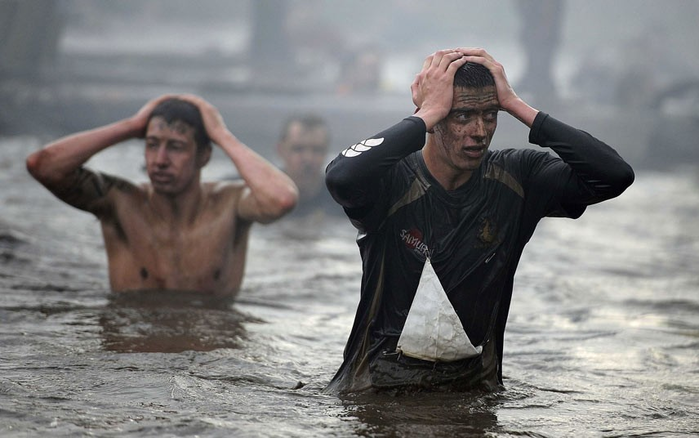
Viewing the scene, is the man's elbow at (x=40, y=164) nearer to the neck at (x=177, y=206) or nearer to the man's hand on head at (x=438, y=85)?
the neck at (x=177, y=206)

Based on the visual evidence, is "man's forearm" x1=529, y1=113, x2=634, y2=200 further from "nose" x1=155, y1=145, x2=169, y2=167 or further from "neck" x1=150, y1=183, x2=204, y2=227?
"neck" x1=150, y1=183, x2=204, y2=227

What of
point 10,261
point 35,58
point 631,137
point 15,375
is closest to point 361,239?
point 15,375

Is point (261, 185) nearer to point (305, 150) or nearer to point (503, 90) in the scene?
point (503, 90)

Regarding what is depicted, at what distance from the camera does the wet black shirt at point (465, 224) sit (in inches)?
149

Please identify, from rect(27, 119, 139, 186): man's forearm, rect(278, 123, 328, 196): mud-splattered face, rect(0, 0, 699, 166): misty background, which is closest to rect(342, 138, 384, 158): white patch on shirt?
rect(27, 119, 139, 186): man's forearm

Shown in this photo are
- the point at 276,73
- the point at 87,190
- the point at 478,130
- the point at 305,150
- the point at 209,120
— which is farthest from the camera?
the point at 276,73

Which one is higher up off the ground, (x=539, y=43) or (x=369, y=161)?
(x=539, y=43)

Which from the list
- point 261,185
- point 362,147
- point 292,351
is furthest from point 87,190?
point 362,147

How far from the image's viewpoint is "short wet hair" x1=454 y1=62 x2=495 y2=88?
12.3 feet

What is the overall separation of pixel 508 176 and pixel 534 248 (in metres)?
6.33

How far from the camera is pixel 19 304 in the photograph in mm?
5707

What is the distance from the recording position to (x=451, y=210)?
152 inches

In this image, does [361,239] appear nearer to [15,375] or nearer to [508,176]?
[508,176]

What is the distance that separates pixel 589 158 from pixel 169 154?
2.73 metres
